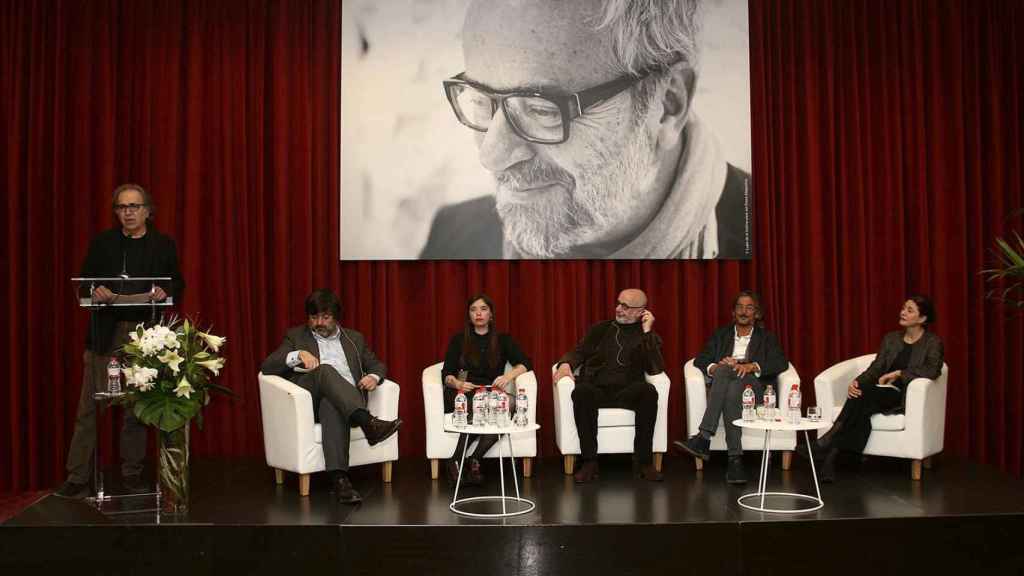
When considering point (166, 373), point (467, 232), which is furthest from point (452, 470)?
point (166, 373)

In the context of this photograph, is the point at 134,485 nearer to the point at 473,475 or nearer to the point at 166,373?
the point at 166,373

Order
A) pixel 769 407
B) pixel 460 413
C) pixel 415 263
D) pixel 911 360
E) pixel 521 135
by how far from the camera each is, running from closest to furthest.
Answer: pixel 460 413, pixel 769 407, pixel 911 360, pixel 521 135, pixel 415 263

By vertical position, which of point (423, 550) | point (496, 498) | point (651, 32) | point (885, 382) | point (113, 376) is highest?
point (651, 32)

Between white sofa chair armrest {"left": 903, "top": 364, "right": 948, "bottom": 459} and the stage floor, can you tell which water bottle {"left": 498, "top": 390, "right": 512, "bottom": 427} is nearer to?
the stage floor

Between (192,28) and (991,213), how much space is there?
17.3 ft

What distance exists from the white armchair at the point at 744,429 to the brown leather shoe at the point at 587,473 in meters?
0.60

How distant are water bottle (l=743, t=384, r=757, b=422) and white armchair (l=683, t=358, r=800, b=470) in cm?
48

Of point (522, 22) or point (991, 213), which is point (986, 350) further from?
point (522, 22)

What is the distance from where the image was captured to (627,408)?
217 inches

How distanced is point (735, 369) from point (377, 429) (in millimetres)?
2020

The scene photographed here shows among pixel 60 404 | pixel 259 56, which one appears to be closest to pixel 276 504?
pixel 60 404

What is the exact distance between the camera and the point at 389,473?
17.6 feet

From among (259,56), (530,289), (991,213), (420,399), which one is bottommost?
(420,399)

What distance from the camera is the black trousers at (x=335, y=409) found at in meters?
4.99
